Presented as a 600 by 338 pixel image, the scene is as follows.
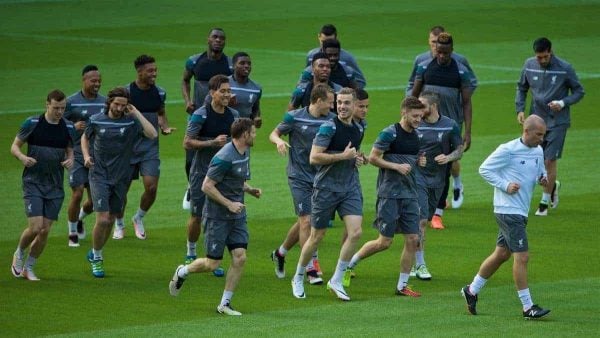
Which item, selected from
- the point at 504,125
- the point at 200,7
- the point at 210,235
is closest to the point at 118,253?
the point at 210,235

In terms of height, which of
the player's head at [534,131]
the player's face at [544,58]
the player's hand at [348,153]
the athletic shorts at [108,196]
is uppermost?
the player's head at [534,131]

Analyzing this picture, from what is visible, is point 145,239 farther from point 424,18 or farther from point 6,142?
point 424,18

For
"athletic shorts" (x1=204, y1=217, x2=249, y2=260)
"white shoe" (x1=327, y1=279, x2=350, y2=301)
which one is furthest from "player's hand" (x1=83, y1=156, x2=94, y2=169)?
"white shoe" (x1=327, y1=279, x2=350, y2=301)

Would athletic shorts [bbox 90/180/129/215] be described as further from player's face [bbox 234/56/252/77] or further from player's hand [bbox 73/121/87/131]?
player's face [bbox 234/56/252/77]

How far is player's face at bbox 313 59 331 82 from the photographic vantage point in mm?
17547

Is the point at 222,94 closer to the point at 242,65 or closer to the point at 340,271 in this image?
the point at 242,65

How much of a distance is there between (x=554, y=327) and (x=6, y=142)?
49.6 ft

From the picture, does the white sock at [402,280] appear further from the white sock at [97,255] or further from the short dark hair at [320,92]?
the white sock at [97,255]

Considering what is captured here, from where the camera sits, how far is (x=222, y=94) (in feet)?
55.6

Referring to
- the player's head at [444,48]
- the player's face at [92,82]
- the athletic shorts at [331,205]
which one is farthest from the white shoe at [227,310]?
the player's head at [444,48]

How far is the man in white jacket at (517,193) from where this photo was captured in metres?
14.9

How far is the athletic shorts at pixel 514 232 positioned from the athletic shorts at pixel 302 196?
9.58 feet

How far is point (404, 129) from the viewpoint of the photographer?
16.2 metres

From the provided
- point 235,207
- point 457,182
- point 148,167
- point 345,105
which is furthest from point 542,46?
point 235,207
